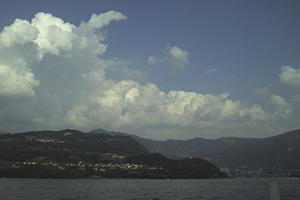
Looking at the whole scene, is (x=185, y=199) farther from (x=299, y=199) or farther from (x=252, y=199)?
(x=299, y=199)

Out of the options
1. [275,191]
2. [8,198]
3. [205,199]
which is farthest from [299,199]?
[275,191]

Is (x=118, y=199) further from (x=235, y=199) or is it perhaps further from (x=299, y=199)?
(x=299, y=199)

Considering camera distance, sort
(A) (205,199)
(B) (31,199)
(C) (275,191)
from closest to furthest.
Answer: (C) (275,191), (B) (31,199), (A) (205,199)

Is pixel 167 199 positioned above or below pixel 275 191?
below

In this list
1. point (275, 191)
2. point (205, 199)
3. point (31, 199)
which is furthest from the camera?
point (205, 199)

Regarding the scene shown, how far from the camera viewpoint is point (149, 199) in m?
172

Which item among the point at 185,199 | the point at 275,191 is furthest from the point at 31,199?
the point at 275,191

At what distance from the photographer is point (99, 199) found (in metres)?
176

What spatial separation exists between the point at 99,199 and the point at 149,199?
23086 millimetres

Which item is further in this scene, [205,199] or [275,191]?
[205,199]

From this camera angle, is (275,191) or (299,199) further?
(299,199)

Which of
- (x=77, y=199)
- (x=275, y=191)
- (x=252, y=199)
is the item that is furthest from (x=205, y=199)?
(x=275, y=191)

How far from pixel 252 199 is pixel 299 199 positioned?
21.0 meters

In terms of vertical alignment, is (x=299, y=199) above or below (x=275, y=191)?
below
